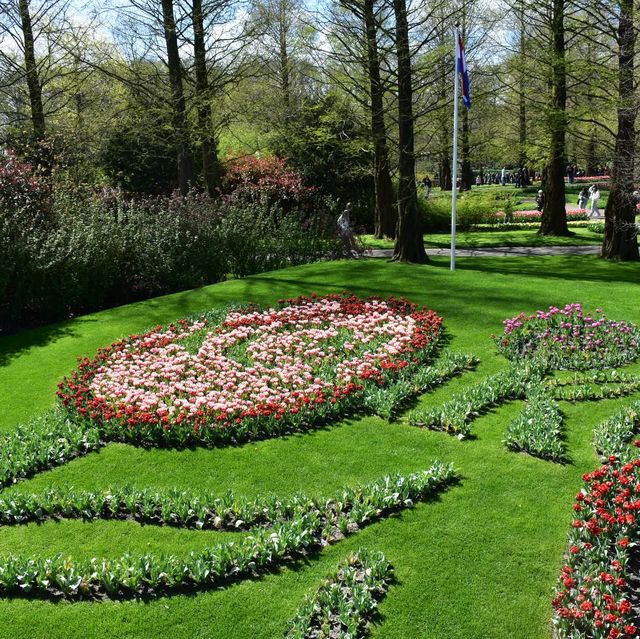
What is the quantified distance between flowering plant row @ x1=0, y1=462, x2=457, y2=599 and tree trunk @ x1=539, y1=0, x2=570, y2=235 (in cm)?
1436

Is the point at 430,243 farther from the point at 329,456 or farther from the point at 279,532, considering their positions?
the point at 279,532

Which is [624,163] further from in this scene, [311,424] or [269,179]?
[269,179]

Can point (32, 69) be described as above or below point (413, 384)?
Answer: above

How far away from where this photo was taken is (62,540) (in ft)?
16.9

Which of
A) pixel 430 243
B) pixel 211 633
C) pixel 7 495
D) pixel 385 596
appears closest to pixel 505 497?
pixel 385 596

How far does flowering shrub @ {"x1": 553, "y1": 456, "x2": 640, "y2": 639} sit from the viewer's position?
3.89m

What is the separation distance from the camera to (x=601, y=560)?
177 inches

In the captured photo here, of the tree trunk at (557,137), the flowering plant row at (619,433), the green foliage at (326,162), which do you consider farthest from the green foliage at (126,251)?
the flowering plant row at (619,433)

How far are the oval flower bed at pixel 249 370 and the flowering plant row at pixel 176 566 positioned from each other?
1.91 metres

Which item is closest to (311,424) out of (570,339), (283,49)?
(570,339)

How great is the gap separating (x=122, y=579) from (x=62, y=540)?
89 centimetres

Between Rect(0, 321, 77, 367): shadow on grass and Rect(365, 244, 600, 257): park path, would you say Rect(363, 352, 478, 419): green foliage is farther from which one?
Rect(365, 244, 600, 257): park path

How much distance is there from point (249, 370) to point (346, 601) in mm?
4245

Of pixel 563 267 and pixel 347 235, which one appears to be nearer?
pixel 563 267
